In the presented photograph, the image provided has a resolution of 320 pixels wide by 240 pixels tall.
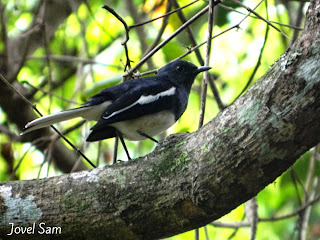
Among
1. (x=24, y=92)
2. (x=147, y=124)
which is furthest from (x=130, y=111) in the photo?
(x=24, y=92)

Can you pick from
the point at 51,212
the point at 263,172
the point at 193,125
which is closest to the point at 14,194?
the point at 51,212

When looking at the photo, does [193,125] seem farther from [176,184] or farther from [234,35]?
[176,184]

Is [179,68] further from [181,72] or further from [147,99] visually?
[147,99]

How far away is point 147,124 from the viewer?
11.2 ft

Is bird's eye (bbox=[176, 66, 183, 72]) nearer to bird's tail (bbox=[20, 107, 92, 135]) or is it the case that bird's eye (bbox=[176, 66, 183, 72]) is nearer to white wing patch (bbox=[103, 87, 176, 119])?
white wing patch (bbox=[103, 87, 176, 119])

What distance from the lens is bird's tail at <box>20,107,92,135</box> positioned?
123 inches

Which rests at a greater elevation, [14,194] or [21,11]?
[21,11]

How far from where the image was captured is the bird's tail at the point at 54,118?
3.13 metres

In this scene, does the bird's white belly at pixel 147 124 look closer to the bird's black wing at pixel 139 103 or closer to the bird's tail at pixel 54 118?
the bird's black wing at pixel 139 103

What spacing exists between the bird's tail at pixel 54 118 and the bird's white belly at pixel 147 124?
24 centimetres

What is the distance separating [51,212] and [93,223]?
23 centimetres

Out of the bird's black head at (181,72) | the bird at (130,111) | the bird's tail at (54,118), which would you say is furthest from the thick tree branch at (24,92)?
the bird's black head at (181,72)

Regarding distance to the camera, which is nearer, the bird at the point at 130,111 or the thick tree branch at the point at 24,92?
the bird at the point at 130,111

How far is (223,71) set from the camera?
6242 millimetres
